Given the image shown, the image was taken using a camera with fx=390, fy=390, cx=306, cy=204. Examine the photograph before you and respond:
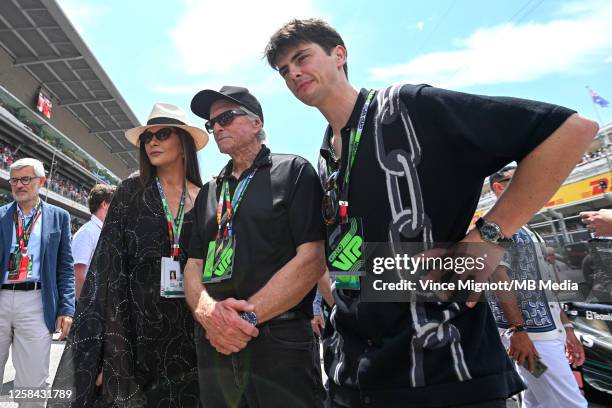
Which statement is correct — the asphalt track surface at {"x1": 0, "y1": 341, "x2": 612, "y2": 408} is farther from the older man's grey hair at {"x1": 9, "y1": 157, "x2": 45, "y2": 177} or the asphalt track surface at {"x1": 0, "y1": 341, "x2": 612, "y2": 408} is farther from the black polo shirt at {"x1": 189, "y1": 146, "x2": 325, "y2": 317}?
the black polo shirt at {"x1": 189, "y1": 146, "x2": 325, "y2": 317}

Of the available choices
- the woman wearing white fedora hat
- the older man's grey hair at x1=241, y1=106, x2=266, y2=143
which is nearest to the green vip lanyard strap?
the older man's grey hair at x1=241, y1=106, x2=266, y2=143

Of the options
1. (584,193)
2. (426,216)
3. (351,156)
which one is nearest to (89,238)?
(351,156)

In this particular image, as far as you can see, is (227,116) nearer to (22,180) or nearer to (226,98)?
(226,98)

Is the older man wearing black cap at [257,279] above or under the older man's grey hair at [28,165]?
under

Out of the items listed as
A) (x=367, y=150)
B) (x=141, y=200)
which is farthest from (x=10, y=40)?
(x=367, y=150)

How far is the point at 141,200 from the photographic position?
7.70 feet

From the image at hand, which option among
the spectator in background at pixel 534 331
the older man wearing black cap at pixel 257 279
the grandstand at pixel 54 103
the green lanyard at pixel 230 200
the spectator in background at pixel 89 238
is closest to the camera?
the older man wearing black cap at pixel 257 279

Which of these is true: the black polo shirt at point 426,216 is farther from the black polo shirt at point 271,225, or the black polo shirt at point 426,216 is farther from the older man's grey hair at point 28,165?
the older man's grey hair at point 28,165

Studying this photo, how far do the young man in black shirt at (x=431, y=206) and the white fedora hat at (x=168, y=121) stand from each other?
1.42 meters

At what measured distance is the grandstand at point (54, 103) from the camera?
20.9 m

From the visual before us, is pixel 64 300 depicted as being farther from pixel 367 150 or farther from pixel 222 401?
pixel 367 150

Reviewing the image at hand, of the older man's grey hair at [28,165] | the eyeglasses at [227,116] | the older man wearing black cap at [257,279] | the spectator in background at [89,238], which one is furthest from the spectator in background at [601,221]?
the older man's grey hair at [28,165]

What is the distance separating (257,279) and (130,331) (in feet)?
2.83

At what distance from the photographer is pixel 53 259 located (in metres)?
3.71
